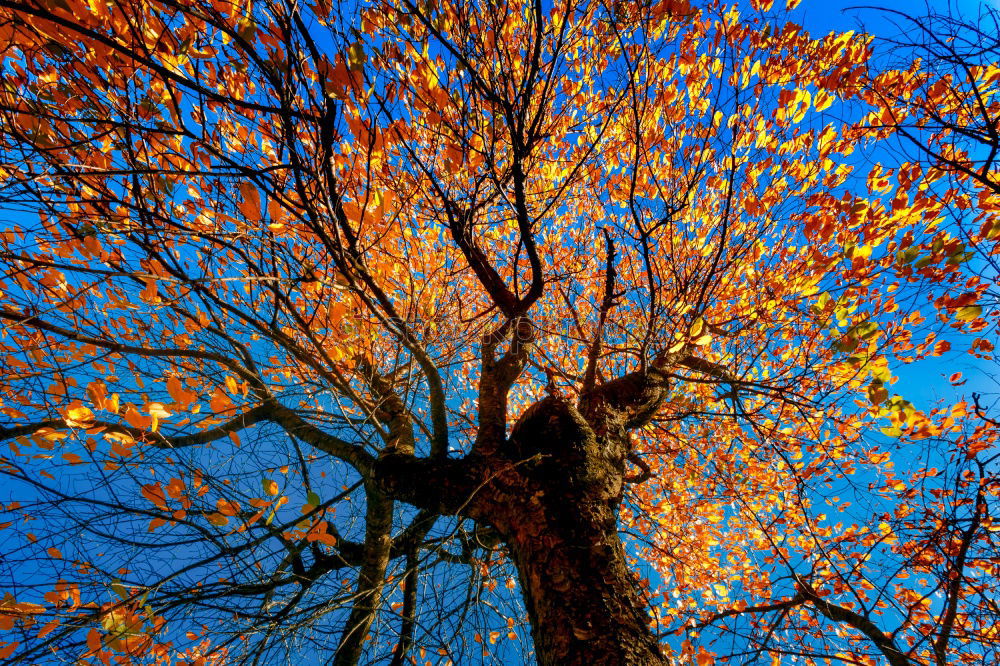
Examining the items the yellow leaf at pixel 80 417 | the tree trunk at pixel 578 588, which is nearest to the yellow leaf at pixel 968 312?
the tree trunk at pixel 578 588

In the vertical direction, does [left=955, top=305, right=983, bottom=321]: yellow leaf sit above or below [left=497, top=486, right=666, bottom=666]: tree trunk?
above

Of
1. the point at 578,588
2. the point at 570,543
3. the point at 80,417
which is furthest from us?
the point at 80,417

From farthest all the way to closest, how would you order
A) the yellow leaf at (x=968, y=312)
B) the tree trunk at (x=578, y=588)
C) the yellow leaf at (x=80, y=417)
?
the yellow leaf at (x=968, y=312) → the yellow leaf at (x=80, y=417) → the tree trunk at (x=578, y=588)

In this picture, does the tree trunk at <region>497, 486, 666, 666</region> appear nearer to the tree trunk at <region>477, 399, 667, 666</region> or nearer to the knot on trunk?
the tree trunk at <region>477, 399, 667, 666</region>

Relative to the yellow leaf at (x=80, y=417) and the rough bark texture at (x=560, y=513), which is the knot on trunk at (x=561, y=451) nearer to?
the rough bark texture at (x=560, y=513)

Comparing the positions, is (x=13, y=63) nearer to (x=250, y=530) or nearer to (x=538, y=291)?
(x=250, y=530)

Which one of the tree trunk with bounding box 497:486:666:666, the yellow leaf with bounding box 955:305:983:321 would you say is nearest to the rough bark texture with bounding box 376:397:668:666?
the tree trunk with bounding box 497:486:666:666

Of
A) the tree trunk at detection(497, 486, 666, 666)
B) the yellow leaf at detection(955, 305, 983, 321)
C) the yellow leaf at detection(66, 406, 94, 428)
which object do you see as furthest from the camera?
the yellow leaf at detection(955, 305, 983, 321)

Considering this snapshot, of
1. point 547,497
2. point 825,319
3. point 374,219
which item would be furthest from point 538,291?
point 825,319

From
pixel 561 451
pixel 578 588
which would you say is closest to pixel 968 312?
pixel 561 451

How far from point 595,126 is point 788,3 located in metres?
1.71

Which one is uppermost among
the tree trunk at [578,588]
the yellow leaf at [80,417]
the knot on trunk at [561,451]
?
the yellow leaf at [80,417]

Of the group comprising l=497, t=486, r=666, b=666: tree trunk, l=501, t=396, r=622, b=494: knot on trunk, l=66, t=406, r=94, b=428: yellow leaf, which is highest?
l=66, t=406, r=94, b=428: yellow leaf

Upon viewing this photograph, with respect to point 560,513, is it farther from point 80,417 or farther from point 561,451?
point 80,417
